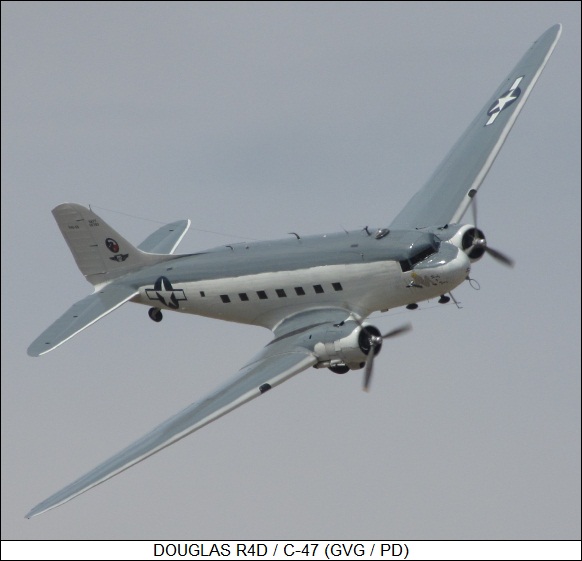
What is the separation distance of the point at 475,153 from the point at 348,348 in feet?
45.7

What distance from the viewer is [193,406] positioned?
163 ft

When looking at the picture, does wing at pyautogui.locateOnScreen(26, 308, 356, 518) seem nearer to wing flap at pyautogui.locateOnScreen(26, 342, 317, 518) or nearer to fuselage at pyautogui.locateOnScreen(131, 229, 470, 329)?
wing flap at pyautogui.locateOnScreen(26, 342, 317, 518)

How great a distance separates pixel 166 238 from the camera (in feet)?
200

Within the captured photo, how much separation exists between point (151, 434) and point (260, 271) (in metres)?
8.80

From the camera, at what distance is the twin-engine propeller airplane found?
50.1 m

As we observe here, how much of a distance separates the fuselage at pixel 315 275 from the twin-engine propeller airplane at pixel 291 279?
47 millimetres

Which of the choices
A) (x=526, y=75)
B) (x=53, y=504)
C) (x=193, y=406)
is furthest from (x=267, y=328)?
(x=526, y=75)

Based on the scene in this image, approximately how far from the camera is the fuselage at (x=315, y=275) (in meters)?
52.2

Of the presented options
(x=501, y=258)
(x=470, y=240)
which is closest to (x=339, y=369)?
(x=470, y=240)

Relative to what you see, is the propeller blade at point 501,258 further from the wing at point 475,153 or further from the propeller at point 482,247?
the wing at point 475,153

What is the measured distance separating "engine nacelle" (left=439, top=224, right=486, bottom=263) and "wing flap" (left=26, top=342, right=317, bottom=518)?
769cm

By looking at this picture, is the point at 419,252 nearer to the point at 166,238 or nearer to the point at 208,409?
the point at 208,409


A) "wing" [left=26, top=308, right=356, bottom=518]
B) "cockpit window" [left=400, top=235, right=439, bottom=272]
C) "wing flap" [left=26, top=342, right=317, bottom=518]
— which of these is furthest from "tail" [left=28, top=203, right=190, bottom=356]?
"cockpit window" [left=400, top=235, right=439, bottom=272]

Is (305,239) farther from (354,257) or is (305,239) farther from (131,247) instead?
(131,247)
